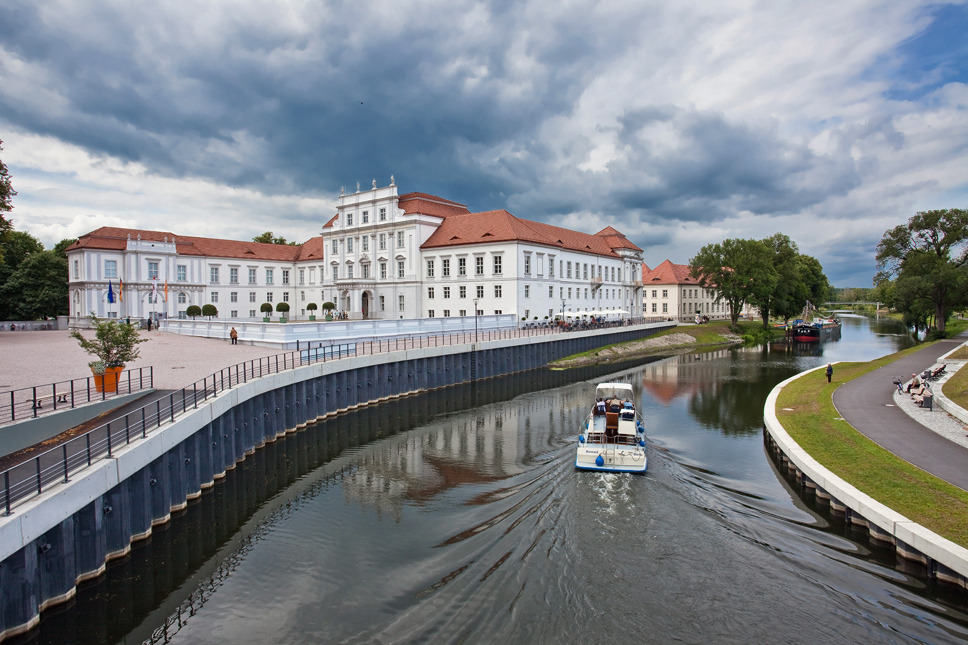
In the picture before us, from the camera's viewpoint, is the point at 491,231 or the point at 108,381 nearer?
the point at 108,381

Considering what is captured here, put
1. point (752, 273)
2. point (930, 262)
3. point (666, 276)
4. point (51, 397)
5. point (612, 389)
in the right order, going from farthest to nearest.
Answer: point (666, 276) < point (752, 273) < point (930, 262) < point (612, 389) < point (51, 397)

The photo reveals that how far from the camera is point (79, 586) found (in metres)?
12.1

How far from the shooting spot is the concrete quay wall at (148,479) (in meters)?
10.3

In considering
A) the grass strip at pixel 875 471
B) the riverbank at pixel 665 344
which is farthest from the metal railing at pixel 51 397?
the riverbank at pixel 665 344

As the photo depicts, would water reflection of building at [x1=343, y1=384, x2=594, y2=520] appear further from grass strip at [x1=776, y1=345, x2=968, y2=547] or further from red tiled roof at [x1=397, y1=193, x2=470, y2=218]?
red tiled roof at [x1=397, y1=193, x2=470, y2=218]

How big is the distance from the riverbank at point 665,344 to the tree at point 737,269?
582 centimetres

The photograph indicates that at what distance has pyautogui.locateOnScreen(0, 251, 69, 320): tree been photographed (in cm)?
6812

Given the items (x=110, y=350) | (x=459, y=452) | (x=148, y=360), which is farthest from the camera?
(x=148, y=360)

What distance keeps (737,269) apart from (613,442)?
7156cm

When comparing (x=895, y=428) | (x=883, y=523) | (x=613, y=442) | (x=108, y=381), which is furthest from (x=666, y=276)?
(x=108, y=381)

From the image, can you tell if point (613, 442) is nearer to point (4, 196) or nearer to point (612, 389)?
point (612, 389)

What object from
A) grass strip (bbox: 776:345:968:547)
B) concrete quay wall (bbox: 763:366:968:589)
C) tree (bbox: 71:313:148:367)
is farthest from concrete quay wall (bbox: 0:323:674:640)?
grass strip (bbox: 776:345:968:547)

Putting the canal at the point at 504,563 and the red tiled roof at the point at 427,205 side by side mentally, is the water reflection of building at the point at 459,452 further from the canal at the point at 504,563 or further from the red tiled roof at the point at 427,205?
the red tiled roof at the point at 427,205

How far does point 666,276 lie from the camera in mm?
108062
